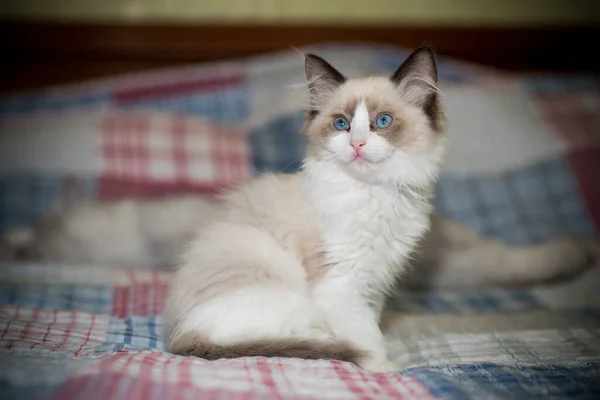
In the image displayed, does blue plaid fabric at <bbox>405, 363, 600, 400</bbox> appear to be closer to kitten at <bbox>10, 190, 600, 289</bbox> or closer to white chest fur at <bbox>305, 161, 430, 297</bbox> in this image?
white chest fur at <bbox>305, 161, 430, 297</bbox>

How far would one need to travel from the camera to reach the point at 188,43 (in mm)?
2447

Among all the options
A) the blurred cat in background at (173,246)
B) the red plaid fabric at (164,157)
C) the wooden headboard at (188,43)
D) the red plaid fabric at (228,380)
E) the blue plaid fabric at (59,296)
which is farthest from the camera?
the wooden headboard at (188,43)

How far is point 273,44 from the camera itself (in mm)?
2475

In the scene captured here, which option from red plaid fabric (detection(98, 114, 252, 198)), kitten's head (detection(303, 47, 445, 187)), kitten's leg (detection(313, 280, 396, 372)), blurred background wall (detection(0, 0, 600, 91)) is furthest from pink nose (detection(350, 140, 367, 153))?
blurred background wall (detection(0, 0, 600, 91))

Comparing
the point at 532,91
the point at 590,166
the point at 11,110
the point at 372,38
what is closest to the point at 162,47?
the point at 11,110

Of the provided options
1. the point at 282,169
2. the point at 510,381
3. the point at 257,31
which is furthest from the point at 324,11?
the point at 510,381

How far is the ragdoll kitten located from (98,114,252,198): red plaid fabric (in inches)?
28.4

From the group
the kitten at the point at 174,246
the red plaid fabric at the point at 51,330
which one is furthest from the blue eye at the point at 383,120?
the red plaid fabric at the point at 51,330

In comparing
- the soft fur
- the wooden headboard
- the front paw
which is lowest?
the front paw

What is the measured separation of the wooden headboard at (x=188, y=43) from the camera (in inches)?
95.1

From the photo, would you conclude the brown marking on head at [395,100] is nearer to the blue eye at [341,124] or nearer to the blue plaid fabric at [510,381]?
the blue eye at [341,124]

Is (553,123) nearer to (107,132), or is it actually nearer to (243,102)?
(243,102)

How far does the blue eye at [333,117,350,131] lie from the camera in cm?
130

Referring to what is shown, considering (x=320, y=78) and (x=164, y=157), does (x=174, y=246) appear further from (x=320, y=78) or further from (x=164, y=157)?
(x=320, y=78)
